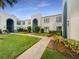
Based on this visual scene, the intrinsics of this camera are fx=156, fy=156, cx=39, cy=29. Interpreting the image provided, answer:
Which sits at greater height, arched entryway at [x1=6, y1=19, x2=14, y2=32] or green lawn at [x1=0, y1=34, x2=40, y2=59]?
arched entryway at [x1=6, y1=19, x2=14, y2=32]

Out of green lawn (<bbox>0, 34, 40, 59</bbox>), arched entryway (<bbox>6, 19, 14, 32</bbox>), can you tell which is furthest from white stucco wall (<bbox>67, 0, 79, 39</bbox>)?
arched entryway (<bbox>6, 19, 14, 32</bbox>)

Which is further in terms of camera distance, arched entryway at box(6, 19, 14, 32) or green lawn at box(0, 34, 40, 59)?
arched entryway at box(6, 19, 14, 32)

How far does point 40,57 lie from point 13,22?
35489 mm

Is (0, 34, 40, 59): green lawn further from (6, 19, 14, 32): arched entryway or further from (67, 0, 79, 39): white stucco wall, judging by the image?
(6, 19, 14, 32): arched entryway

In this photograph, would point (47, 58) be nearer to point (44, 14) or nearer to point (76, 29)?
point (76, 29)

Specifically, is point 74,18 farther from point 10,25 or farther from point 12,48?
point 10,25

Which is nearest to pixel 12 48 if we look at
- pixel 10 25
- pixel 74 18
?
pixel 74 18

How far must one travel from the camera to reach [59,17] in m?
34.3

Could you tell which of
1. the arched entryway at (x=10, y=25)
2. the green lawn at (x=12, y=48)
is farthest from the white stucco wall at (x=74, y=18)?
the arched entryway at (x=10, y=25)

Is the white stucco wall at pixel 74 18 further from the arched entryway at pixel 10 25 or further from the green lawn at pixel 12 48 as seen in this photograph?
→ the arched entryway at pixel 10 25

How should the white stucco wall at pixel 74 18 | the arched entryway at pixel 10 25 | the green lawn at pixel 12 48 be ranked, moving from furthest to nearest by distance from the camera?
the arched entryway at pixel 10 25
the white stucco wall at pixel 74 18
the green lawn at pixel 12 48

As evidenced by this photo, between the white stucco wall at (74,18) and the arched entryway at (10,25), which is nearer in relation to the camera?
the white stucco wall at (74,18)

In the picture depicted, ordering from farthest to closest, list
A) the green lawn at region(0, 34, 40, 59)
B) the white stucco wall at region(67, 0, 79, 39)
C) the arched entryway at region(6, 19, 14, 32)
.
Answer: the arched entryway at region(6, 19, 14, 32)
the white stucco wall at region(67, 0, 79, 39)
the green lawn at region(0, 34, 40, 59)

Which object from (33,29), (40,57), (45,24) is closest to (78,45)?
(40,57)
